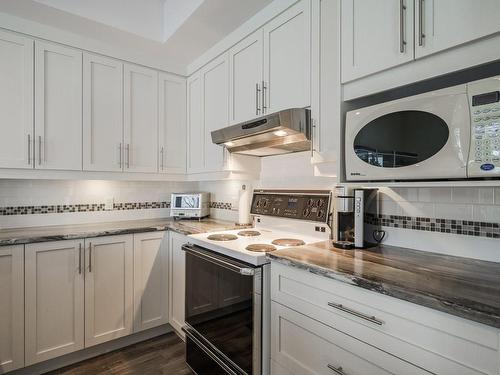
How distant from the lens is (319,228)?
5.85 feet

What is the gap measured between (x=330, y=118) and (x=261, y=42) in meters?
0.80

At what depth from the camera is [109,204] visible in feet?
8.70

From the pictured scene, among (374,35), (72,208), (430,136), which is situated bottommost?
(72,208)

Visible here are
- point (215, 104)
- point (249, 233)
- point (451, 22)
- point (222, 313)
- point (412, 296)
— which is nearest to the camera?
point (412, 296)

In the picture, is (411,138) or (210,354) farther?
(210,354)

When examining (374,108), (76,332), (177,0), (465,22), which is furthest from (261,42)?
(76,332)

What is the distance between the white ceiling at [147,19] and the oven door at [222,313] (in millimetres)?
1582

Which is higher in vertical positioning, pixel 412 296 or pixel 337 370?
pixel 412 296

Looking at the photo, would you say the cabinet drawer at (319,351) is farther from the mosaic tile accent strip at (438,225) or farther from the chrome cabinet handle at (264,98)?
the chrome cabinet handle at (264,98)

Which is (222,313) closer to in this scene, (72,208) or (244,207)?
(244,207)

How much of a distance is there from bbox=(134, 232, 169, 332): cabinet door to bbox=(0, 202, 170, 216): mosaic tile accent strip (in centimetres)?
63

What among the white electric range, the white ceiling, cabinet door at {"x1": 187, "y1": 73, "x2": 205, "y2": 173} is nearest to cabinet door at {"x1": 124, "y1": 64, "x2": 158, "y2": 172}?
the white ceiling

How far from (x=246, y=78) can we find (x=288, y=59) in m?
0.41

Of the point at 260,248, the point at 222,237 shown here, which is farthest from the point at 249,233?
the point at 260,248
